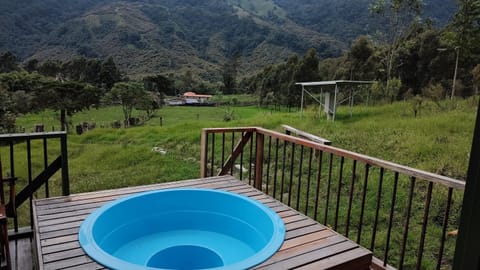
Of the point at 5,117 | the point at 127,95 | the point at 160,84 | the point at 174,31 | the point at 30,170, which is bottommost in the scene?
the point at 5,117

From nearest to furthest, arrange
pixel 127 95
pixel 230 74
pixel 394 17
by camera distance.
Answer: pixel 394 17, pixel 127 95, pixel 230 74

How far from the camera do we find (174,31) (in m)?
30.8

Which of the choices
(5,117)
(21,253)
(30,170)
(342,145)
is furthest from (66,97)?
(21,253)

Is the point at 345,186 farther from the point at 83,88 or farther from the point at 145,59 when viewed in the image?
the point at 145,59

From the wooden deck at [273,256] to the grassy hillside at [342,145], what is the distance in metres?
2.25

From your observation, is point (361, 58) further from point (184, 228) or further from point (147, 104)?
point (184, 228)

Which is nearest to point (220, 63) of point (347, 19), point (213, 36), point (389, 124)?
point (213, 36)

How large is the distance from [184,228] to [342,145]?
12.1ft

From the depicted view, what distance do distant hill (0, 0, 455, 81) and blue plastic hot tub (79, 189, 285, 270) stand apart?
19.0 metres

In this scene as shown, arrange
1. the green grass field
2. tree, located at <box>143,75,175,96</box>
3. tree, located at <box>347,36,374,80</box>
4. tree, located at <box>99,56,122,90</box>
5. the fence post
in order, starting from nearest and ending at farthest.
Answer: the fence post
the green grass field
tree, located at <box>347,36,374,80</box>
tree, located at <box>99,56,122,90</box>
tree, located at <box>143,75,175,96</box>

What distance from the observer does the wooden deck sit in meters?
2.14

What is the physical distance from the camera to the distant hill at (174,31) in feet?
76.3

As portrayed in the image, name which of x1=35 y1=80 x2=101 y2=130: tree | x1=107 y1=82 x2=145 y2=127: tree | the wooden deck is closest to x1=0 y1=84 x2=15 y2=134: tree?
x1=35 y1=80 x2=101 y2=130: tree

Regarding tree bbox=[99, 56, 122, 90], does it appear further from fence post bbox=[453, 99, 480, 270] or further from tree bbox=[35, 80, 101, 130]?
fence post bbox=[453, 99, 480, 270]
